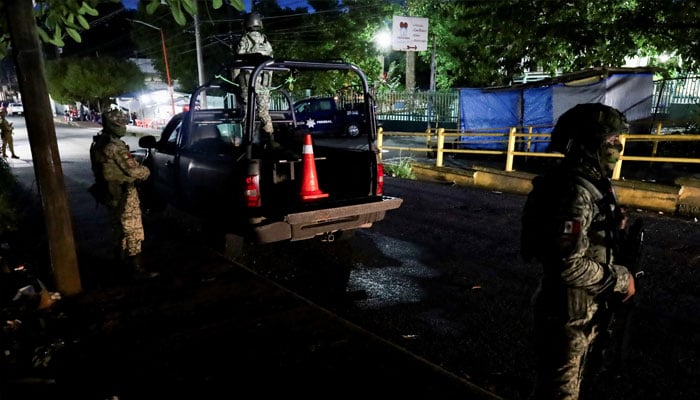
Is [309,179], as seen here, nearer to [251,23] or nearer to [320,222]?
[320,222]

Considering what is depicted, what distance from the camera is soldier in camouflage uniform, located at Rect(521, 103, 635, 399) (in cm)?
195

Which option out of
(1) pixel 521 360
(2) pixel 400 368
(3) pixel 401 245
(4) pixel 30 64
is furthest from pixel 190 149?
(1) pixel 521 360

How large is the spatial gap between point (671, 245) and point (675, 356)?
288 cm

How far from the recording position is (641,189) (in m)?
7.29

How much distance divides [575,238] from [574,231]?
0.03 metres

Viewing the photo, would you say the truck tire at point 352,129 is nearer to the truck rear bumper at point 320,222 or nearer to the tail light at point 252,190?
the truck rear bumper at point 320,222

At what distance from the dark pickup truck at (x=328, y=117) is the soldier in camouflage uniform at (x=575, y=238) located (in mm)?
18423

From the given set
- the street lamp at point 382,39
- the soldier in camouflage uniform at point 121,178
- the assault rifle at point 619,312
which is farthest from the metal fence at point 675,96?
the street lamp at point 382,39

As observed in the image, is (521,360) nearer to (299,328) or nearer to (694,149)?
(299,328)

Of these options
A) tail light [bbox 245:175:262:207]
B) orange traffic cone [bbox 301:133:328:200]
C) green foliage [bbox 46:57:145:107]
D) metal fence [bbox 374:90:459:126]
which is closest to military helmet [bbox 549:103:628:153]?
tail light [bbox 245:175:262:207]

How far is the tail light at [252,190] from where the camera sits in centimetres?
433

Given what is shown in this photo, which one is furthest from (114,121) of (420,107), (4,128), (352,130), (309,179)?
(420,107)

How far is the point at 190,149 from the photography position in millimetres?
5609

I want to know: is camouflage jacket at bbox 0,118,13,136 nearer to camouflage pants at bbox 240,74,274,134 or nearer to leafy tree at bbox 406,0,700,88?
camouflage pants at bbox 240,74,274,134
